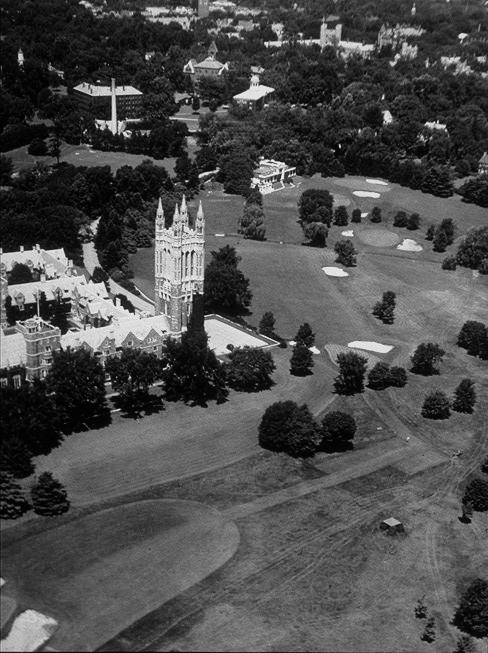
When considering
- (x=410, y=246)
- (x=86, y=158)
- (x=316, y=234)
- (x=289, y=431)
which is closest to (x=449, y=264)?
(x=410, y=246)

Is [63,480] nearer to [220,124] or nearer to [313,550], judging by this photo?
[313,550]

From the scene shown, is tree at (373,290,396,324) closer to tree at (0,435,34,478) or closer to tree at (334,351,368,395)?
tree at (334,351,368,395)

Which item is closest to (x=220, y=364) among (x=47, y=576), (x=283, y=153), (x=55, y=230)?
(x=47, y=576)

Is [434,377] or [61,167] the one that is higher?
[61,167]

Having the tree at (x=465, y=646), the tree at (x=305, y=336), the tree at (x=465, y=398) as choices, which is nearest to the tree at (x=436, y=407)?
the tree at (x=465, y=398)

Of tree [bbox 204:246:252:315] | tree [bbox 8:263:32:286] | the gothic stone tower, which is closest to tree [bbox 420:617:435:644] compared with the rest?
the gothic stone tower

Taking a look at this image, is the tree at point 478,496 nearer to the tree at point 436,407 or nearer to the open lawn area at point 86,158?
the tree at point 436,407


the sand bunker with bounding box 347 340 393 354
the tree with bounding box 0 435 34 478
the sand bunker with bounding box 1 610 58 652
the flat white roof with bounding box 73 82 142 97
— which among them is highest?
the flat white roof with bounding box 73 82 142 97
